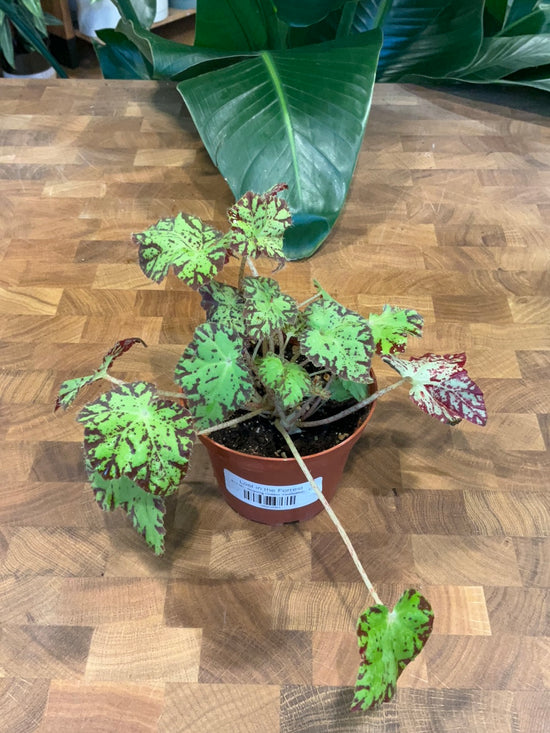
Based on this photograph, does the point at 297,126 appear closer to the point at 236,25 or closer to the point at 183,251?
the point at 236,25

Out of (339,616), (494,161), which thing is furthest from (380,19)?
(339,616)

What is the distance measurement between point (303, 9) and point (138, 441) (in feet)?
3.21

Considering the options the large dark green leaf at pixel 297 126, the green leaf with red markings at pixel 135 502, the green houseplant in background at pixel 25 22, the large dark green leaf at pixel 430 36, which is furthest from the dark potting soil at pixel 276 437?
the green houseplant in background at pixel 25 22

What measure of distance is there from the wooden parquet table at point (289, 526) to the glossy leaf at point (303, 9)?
0.29 meters

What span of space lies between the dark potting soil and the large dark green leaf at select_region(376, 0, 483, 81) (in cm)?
105

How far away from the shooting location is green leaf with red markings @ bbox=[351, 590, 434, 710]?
0.48 m

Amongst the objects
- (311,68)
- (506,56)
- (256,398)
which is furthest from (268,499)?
(506,56)

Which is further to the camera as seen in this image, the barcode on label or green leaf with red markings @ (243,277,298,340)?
the barcode on label

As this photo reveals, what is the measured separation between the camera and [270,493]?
2.20 feet

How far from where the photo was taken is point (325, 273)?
1041mm

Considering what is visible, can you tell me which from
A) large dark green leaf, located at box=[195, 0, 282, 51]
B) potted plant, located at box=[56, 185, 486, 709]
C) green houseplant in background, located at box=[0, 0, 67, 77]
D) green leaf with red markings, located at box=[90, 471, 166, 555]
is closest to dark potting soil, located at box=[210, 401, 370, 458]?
potted plant, located at box=[56, 185, 486, 709]

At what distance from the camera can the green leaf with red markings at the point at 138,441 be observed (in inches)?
19.6

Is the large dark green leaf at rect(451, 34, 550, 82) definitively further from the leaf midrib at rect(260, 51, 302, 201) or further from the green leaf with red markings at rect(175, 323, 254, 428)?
the green leaf with red markings at rect(175, 323, 254, 428)

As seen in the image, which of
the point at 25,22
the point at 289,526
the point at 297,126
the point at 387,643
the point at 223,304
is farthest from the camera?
the point at 25,22
